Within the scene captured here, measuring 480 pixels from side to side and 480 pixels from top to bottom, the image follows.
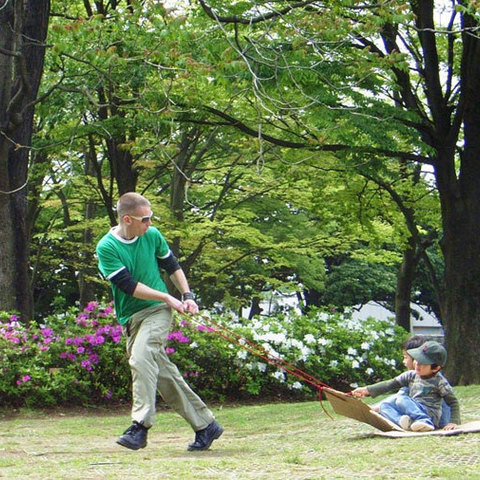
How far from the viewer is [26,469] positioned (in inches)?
215

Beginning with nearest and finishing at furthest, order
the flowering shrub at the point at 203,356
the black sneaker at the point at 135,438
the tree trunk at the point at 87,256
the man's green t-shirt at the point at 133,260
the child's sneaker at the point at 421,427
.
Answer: the black sneaker at the point at 135,438 < the man's green t-shirt at the point at 133,260 < the child's sneaker at the point at 421,427 < the flowering shrub at the point at 203,356 < the tree trunk at the point at 87,256

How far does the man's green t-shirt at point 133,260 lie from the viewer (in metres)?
6.21

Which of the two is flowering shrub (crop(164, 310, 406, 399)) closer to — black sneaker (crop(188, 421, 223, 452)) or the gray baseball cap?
black sneaker (crop(188, 421, 223, 452))

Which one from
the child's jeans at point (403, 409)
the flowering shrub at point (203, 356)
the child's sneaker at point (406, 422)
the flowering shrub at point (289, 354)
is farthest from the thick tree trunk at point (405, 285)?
the child's sneaker at point (406, 422)

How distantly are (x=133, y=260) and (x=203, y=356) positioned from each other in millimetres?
6428

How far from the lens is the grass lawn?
16.2ft

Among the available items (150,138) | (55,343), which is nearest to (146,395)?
(55,343)

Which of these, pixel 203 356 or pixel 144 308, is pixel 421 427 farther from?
pixel 203 356

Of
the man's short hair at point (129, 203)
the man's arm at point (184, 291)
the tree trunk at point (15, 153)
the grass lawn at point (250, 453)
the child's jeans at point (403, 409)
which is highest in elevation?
the tree trunk at point (15, 153)

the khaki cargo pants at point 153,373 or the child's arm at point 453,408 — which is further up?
the khaki cargo pants at point 153,373

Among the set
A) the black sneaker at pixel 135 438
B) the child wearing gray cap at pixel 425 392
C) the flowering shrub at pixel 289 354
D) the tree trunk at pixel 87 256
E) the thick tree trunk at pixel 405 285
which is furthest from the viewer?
the tree trunk at pixel 87 256

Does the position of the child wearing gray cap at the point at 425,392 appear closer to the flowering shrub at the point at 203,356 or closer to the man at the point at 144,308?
the man at the point at 144,308

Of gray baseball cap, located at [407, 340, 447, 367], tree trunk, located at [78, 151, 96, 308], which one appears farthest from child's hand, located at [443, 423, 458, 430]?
tree trunk, located at [78, 151, 96, 308]

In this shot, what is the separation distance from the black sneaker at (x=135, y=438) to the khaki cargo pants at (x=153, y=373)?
5 centimetres
